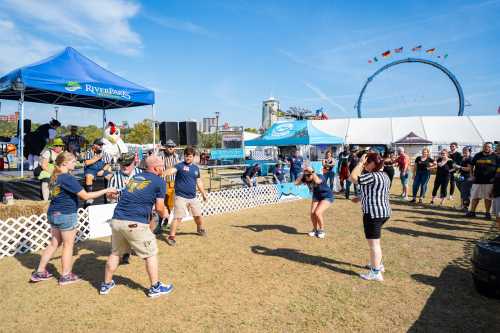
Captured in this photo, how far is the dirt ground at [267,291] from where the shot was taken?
3297 mm

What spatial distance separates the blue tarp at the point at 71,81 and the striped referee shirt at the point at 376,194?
26.3ft

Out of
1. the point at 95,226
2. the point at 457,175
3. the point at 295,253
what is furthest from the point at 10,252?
the point at 457,175

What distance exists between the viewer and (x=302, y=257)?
5344 millimetres

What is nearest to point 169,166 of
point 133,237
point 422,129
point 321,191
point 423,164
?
point 321,191

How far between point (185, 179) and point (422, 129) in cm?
3290

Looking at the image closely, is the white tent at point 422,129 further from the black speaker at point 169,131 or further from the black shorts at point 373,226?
the black shorts at point 373,226

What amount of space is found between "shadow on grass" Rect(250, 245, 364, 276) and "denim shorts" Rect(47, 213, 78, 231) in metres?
2.98

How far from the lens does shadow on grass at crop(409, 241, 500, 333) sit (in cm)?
319

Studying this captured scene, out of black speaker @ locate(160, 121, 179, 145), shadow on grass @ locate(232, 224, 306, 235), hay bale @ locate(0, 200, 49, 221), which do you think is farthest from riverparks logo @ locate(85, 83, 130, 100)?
shadow on grass @ locate(232, 224, 306, 235)

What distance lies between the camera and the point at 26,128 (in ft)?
39.7

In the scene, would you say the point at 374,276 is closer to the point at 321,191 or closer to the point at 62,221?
the point at 321,191

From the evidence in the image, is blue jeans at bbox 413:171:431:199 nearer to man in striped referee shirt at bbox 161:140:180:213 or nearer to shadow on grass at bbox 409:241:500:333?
shadow on grass at bbox 409:241:500:333

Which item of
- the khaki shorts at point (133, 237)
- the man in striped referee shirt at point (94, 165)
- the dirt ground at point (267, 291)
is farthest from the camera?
the man in striped referee shirt at point (94, 165)

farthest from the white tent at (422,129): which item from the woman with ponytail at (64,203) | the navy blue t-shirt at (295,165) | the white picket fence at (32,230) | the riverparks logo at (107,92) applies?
the woman with ponytail at (64,203)
